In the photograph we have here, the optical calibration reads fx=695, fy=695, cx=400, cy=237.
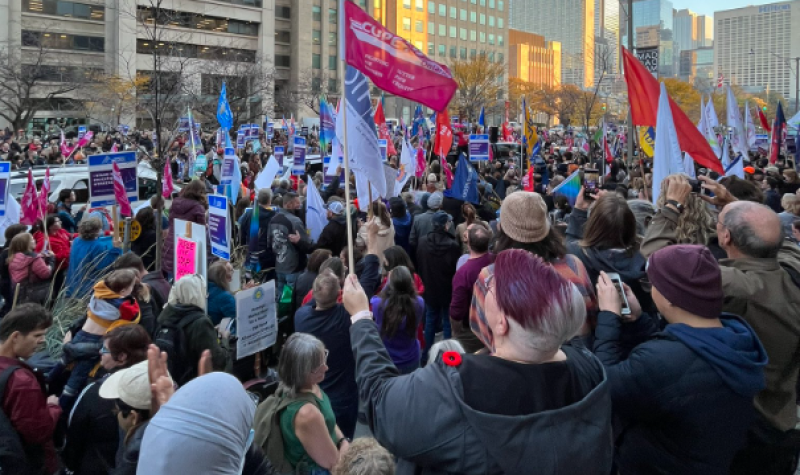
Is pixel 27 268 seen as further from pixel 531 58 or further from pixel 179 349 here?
pixel 531 58

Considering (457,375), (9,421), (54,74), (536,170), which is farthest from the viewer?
(54,74)

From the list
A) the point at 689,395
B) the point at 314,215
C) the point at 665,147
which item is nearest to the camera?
the point at 689,395

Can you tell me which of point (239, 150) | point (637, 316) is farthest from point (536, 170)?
point (637, 316)

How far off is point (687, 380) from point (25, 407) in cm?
325

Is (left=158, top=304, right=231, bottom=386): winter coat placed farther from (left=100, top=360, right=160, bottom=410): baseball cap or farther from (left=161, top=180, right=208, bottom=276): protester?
(left=161, top=180, right=208, bottom=276): protester

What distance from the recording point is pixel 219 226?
23.2ft

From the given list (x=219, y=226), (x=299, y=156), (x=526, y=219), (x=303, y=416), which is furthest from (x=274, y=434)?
(x=299, y=156)

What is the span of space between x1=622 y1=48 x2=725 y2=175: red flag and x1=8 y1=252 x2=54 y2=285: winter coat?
628 centimetres

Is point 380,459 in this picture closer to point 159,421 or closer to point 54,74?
point 159,421

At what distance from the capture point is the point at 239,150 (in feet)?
79.3

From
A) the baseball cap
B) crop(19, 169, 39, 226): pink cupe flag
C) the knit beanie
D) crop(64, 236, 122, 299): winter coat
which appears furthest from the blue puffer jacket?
crop(19, 169, 39, 226): pink cupe flag

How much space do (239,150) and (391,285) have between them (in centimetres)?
1986

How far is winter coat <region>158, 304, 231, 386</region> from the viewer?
4.86 meters

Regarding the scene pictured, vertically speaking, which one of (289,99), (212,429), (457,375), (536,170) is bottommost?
(212,429)
